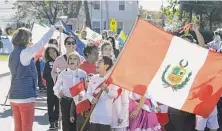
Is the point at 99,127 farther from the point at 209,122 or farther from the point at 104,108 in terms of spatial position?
the point at 209,122

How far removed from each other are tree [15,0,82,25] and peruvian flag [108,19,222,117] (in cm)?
4089

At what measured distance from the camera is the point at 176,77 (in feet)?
16.7

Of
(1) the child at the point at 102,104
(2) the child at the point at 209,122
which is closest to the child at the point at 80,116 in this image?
(1) the child at the point at 102,104

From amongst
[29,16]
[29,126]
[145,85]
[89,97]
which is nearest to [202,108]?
[145,85]

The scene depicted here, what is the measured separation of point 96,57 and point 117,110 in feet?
4.23

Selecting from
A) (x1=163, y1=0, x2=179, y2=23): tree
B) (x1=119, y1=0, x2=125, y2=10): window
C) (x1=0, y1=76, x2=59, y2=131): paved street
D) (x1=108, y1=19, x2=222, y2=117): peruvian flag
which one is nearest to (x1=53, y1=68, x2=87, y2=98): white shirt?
(x1=108, y1=19, x2=222, y2=117): peruvian flag

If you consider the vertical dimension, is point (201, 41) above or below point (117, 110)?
above

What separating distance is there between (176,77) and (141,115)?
864 millimetres

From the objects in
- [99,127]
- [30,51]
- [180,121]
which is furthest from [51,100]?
[99,127]

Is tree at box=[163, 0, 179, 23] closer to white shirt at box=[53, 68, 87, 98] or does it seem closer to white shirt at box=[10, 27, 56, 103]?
white shirt at box=[53, 68, 87, 98]

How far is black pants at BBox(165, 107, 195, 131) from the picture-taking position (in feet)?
23.5

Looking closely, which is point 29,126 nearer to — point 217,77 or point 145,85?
point 145,85

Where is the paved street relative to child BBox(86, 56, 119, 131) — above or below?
below

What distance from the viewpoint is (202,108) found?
16.5 ft
